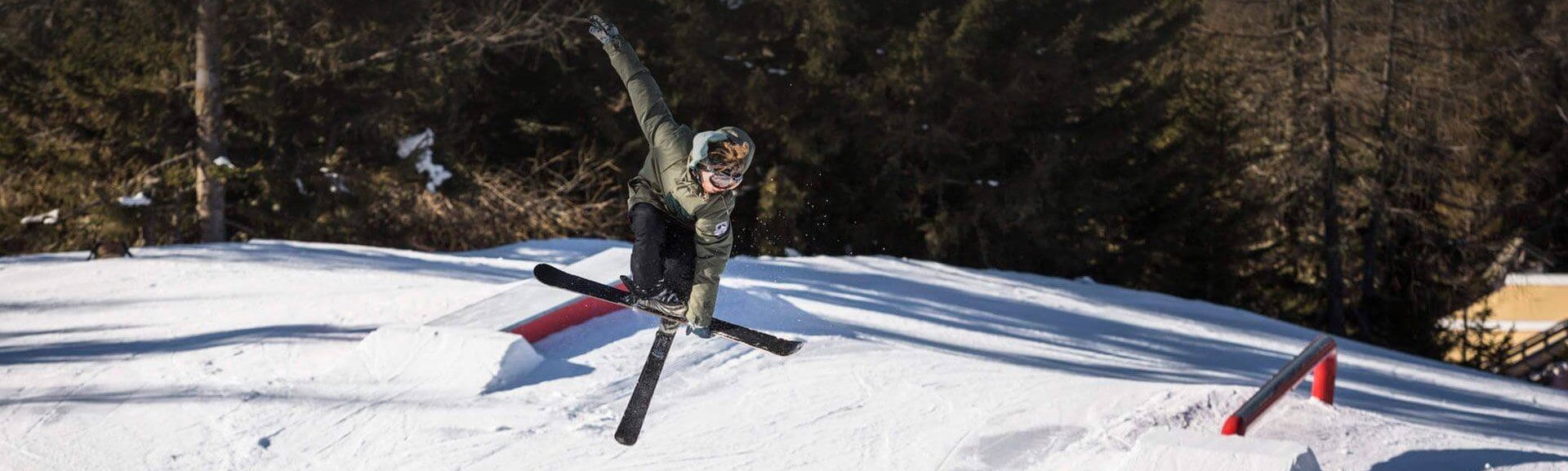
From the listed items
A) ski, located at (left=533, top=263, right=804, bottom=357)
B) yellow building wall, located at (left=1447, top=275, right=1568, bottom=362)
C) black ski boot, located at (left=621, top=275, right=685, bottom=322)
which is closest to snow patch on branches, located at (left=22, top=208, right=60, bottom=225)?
ski, located at (left=533, top=263, right=804, bottom=357)

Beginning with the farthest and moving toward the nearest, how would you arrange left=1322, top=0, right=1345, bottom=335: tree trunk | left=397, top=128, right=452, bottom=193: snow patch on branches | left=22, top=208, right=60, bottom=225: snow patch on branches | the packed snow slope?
1. left=1322, top=0, right=1345, bottom=335: tree trunk
2. left=397, top=128, right=452, bottom=193: snow patch on branches
3. left=22, top=208, right=60, bottom=225: snow patch on branches
4. the packed snow slope

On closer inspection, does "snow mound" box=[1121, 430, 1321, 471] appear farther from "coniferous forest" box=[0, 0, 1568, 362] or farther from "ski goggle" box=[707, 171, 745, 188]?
"coniferous forest" box=[0, 0, 1568, 362]

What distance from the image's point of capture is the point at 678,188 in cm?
494

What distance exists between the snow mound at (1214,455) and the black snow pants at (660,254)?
73.2 inches

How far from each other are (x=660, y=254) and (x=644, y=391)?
0.61 m

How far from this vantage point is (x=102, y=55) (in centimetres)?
1577

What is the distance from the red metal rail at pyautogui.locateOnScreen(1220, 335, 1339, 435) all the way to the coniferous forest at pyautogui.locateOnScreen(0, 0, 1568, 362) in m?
10.6

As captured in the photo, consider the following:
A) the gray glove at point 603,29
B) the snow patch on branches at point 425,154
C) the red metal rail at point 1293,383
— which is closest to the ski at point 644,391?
the gray glove at point 603,29

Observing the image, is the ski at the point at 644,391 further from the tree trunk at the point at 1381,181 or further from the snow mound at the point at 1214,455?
the tree trunk at the point at 1381,181

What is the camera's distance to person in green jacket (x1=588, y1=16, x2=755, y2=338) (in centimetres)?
492

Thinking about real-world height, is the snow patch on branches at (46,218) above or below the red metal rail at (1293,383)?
below

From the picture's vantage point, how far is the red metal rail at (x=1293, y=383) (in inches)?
190

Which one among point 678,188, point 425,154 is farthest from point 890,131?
point 678,188

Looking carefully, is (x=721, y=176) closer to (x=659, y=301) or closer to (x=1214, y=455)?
(x=659, y=301)
